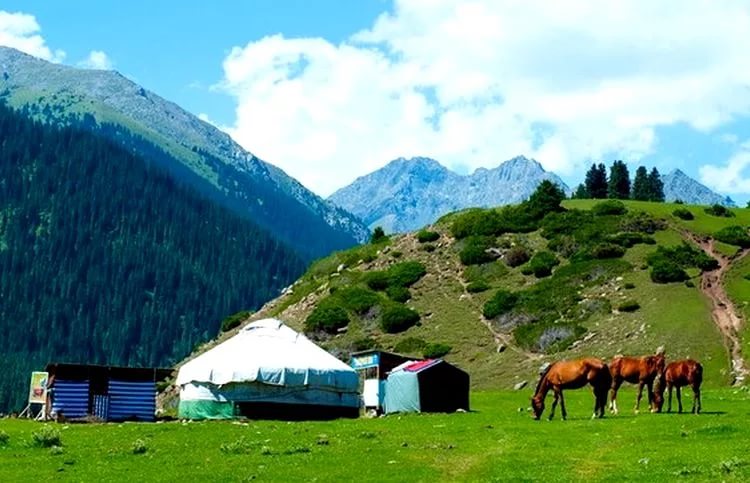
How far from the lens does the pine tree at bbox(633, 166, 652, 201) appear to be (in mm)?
143125

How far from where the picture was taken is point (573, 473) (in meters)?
21.0

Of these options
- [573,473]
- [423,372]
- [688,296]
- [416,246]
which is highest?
[416,246]

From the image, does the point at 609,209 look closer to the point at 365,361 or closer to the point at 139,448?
the point at 365,361

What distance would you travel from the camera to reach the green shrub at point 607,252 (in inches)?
3378

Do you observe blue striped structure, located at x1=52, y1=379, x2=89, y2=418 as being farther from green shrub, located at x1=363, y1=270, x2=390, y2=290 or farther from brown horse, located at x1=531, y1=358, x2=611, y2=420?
green shrub, located at x1=363, y1=270, x2=390, y2=290

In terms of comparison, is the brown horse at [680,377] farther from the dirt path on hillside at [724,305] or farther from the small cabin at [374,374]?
the dirt path on hillside at [724,305]

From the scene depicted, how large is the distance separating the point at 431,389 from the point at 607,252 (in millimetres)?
43802

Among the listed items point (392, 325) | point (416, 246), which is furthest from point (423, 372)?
point (416, 246)

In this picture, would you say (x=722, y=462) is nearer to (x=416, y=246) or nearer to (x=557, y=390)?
(x=557, y=390)

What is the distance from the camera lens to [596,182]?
5679 inches

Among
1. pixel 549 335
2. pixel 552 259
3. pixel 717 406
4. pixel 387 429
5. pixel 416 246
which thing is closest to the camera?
pixel 387 429

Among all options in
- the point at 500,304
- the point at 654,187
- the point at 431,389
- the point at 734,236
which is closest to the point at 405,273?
the point at 500,304

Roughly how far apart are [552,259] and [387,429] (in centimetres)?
5664

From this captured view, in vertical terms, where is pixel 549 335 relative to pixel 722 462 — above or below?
above
